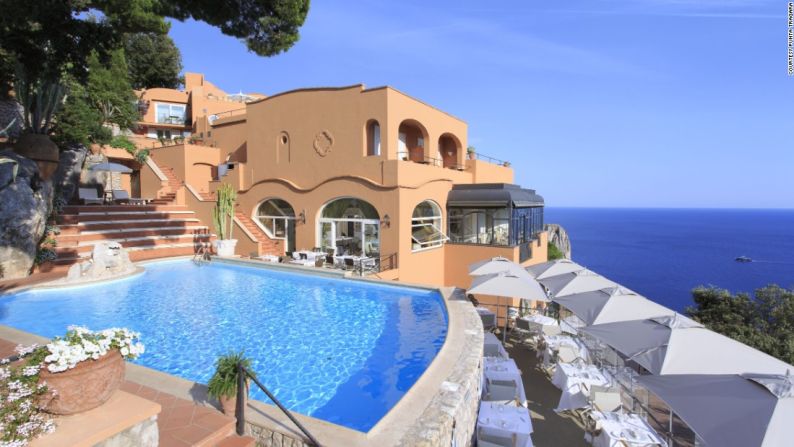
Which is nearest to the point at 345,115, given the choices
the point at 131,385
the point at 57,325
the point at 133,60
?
the point at 57,325

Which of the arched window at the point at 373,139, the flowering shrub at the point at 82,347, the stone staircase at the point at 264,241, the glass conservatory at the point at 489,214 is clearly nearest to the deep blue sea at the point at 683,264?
the glass conservatory at the point at 489,214

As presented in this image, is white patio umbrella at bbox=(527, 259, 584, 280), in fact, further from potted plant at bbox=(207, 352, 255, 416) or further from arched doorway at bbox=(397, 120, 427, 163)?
potted plant at bbox=(207, 352, 255, 416)

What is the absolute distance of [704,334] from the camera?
6.66 metres

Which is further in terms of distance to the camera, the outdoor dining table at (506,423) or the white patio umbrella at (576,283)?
the white patio umbrella at (576,283)

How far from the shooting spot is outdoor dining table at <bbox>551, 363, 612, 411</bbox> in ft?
25.3

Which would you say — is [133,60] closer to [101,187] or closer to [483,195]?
[101,187]

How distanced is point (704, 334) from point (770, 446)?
2.69 meters

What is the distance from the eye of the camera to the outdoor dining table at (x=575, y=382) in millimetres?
7719

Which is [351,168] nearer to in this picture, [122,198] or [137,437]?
[122,198]

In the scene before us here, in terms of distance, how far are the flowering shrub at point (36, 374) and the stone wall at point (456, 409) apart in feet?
10.2

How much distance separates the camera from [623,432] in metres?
6.57

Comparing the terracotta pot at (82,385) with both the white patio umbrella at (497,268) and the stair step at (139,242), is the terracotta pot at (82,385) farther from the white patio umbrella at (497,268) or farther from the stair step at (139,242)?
the stair step at (139,242)

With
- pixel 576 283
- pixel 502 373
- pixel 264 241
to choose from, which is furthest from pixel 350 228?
pixel 502 373

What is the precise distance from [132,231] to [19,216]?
4.87 metres
